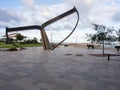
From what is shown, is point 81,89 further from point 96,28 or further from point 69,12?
point 69,12

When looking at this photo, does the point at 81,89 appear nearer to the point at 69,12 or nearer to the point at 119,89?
the point at 119,89

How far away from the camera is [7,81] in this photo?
4.79 metres

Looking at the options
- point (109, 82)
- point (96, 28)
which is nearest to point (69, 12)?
point (96, 28)

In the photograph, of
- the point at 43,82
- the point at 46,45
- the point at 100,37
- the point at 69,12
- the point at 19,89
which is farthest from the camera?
the point at 46,45

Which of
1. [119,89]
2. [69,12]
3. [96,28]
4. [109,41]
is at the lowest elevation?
[119,89]

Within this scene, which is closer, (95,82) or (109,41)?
(95,82)

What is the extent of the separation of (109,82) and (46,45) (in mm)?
17050

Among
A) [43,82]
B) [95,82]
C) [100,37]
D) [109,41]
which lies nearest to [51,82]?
[43,82]

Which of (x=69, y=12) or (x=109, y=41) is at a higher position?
(x=69, y=12)

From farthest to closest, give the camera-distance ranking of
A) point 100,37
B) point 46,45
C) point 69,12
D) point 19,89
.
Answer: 1. point 46,45
2. point 69,12
3. point 100,37
4. point 19,89

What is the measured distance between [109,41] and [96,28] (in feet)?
7.20

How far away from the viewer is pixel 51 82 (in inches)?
187

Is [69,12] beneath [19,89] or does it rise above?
above

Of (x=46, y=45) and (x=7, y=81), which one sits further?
(x=46, y=45)
